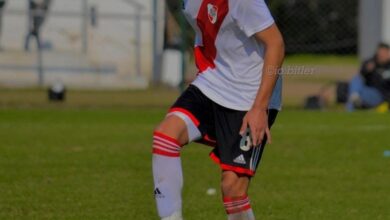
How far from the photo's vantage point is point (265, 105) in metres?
6.14

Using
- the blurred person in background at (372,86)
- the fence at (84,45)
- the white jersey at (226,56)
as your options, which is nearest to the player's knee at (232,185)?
the white jersey at (226,56)

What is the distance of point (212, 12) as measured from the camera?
20.6 ft

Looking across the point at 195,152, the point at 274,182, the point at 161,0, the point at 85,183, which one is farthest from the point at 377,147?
the point at 161,0

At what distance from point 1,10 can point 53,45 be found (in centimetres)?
152

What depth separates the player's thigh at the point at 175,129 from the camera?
637 centimetres

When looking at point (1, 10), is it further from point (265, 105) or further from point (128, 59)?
point (265, 105)

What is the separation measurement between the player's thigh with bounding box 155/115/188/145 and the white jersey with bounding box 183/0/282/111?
229 mm

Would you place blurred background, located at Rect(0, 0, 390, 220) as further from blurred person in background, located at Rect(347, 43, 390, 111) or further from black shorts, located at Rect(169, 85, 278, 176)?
black shorts, located at Rect(169, 85, 278, 176)

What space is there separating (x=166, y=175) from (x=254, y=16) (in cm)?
101

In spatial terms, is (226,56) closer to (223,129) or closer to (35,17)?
(223,129)

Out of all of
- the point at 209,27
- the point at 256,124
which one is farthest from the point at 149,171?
the point at 256,124

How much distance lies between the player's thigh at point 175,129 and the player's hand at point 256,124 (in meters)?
0.35

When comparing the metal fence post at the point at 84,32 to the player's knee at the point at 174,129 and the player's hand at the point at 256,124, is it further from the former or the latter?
the player's hand at the point at 256,124

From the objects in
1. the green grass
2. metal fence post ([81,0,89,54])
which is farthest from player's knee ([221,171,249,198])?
metal fence post ([81,0,89,54])
